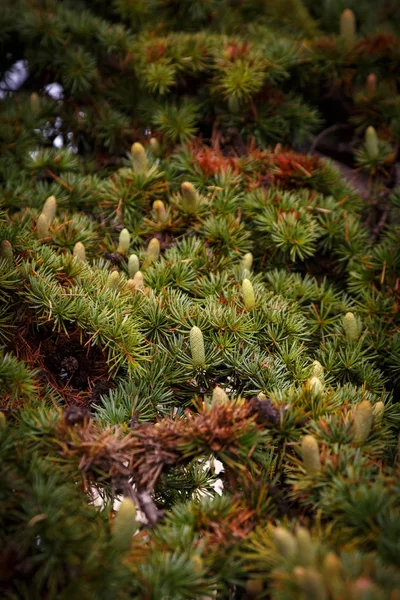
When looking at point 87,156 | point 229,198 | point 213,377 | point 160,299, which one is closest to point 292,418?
point 213,377

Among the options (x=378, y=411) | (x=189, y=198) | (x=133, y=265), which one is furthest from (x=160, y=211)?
(x=378, y=411)

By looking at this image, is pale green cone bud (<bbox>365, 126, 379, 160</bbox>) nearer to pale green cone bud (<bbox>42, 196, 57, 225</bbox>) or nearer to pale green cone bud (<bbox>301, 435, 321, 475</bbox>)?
pale green cone bud (<bbox>42, 196, 57, 225</bbox>)

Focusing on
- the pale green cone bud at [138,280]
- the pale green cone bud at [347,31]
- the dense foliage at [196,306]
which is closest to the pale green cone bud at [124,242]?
the dense foliage at [196,306]

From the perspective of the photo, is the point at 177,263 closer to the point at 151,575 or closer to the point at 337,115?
the point at 151,575

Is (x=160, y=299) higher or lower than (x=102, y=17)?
lower

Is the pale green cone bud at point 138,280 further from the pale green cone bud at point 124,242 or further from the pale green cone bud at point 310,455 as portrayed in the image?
the pale green cone bud at point 310,455

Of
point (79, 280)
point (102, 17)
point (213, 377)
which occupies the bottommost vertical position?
point (213, 377)

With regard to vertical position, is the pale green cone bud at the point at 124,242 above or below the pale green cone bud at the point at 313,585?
below

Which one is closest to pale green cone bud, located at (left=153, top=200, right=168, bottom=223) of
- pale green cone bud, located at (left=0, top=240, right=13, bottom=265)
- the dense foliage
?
the dense foliage
